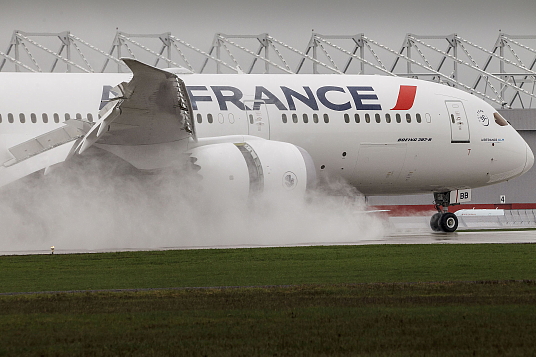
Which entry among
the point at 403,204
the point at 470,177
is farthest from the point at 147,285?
the point at 403,204

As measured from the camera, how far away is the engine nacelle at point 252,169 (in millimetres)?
19203

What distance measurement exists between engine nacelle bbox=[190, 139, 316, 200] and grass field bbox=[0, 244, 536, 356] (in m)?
4.67

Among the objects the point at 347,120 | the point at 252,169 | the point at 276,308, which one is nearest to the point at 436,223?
the point at 347,120

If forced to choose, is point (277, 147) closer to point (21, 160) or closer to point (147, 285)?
point (21, 160)

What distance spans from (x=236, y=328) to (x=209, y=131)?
49.7 ft

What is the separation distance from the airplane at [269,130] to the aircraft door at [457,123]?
1.5 inches

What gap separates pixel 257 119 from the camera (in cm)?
2267

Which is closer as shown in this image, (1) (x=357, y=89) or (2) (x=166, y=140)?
(2) (x=166, y=140)

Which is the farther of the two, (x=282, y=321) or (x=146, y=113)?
(x=146, y=113)

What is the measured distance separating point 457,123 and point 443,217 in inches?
136

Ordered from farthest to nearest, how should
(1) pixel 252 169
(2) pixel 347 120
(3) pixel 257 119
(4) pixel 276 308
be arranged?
(2) pixel 347 120, (3) pixel 257 119, (1) pixel 252 169, (4) pixel 276 308

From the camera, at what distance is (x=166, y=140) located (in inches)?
772

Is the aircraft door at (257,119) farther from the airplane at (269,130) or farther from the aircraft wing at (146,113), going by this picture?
the aircraft wing at (146,113)

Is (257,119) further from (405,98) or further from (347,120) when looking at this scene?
(405,98)
